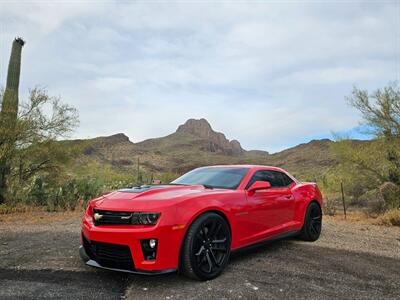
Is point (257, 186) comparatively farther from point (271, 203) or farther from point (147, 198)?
point (147, 198)

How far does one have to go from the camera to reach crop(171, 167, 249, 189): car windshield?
18.0 ft

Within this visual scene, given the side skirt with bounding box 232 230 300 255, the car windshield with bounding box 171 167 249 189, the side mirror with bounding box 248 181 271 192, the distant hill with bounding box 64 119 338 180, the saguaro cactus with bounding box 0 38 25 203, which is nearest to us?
the side skirt with bounding box 232 230 300 255

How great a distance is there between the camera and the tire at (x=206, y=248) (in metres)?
4.26

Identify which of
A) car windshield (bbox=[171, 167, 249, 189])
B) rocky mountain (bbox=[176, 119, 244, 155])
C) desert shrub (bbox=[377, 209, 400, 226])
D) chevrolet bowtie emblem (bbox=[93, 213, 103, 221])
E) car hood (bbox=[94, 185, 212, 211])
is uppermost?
rocky mountain (bbox=[176, 119, 244, 155])

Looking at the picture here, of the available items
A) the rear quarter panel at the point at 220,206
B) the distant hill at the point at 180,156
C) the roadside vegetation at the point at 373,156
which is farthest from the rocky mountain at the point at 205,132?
the rear quarter panel at the point at 220,206

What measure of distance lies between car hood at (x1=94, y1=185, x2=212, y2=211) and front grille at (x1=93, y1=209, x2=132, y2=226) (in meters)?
0.05

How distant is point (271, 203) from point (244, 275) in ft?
4.53

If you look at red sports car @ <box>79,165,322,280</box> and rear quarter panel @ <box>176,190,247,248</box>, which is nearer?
red sports car @ <box>79,165,322,280</box>

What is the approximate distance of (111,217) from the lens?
4383 mm

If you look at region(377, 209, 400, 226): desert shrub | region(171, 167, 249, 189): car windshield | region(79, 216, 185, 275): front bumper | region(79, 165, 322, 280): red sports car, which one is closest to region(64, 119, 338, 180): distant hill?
region(377, 209, 400, 226): desert shrub

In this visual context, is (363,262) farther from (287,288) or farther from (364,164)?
(364,164)

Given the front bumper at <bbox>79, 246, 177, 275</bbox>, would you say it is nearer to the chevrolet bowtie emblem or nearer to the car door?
the chevrolet bowtie emblem

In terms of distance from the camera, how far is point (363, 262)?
543 cm

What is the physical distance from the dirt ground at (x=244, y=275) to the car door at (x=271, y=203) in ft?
1.54
